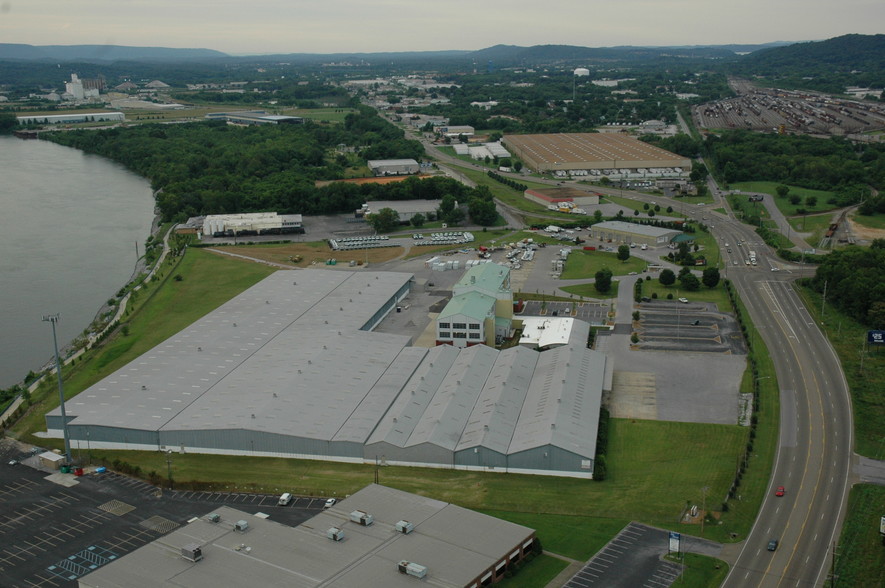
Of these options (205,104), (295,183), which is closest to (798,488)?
(295,183)

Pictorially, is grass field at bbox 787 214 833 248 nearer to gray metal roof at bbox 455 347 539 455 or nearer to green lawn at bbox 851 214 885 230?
green lawn at bbox 851 214 885 230

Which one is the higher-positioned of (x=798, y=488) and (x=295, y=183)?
(x=295, y=183)

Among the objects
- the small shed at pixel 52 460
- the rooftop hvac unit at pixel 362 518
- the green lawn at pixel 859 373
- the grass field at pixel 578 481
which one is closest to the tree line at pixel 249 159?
the green lawn at pixel 859 373

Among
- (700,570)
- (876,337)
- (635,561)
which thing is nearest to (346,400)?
(635,561)

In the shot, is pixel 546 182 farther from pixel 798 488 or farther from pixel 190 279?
pixel 798 488

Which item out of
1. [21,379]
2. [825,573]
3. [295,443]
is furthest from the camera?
[21,379]

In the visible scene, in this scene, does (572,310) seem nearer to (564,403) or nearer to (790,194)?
(564,403)
